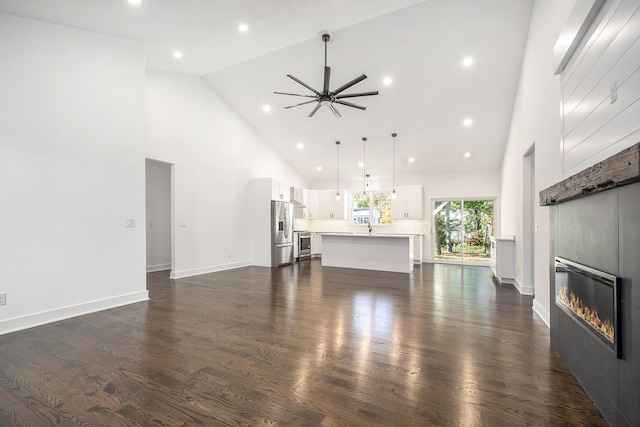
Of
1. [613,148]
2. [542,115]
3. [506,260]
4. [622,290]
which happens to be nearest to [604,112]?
[613,148]

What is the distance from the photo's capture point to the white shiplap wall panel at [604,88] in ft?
5.15

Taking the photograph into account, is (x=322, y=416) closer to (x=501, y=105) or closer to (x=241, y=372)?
(x=241, y=372)

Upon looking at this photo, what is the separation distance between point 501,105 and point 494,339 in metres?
4.70

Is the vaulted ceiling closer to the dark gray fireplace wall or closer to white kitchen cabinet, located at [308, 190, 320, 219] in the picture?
white kitchen cabinet, located at [308, 190, 320, 219]

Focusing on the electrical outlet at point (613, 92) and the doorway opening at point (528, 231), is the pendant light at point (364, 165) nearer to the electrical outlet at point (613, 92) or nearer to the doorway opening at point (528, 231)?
the doorway opening at point (528, 231)

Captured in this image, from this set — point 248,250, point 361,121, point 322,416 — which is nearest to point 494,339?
point 322,416

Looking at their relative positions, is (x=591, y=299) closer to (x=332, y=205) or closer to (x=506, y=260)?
(x=506, y=260)

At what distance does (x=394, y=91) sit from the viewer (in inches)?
224

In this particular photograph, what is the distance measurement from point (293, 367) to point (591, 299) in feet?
6.55

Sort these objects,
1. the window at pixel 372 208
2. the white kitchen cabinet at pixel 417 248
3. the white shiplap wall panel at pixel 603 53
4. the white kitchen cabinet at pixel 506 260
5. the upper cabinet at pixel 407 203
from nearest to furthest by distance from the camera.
Answer: the white shiplap wall panel at pixel 603 53 < the white kitchen cabinet at pixel 506 260 < the white kitchen cabinet at pixel 417 248 < the upper cabinet at pixel 407 203 < the window at pixel 372 208

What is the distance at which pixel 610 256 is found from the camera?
164 cm

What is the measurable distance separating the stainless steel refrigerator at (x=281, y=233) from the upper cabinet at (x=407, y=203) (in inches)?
122

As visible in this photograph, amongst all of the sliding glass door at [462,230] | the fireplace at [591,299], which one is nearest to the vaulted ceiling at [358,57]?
the sliding glass door at [462,230]

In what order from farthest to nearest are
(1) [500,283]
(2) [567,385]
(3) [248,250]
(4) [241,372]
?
(3) [248,250], (1) [500,283], (4) [241,372], (2) [567,385]
